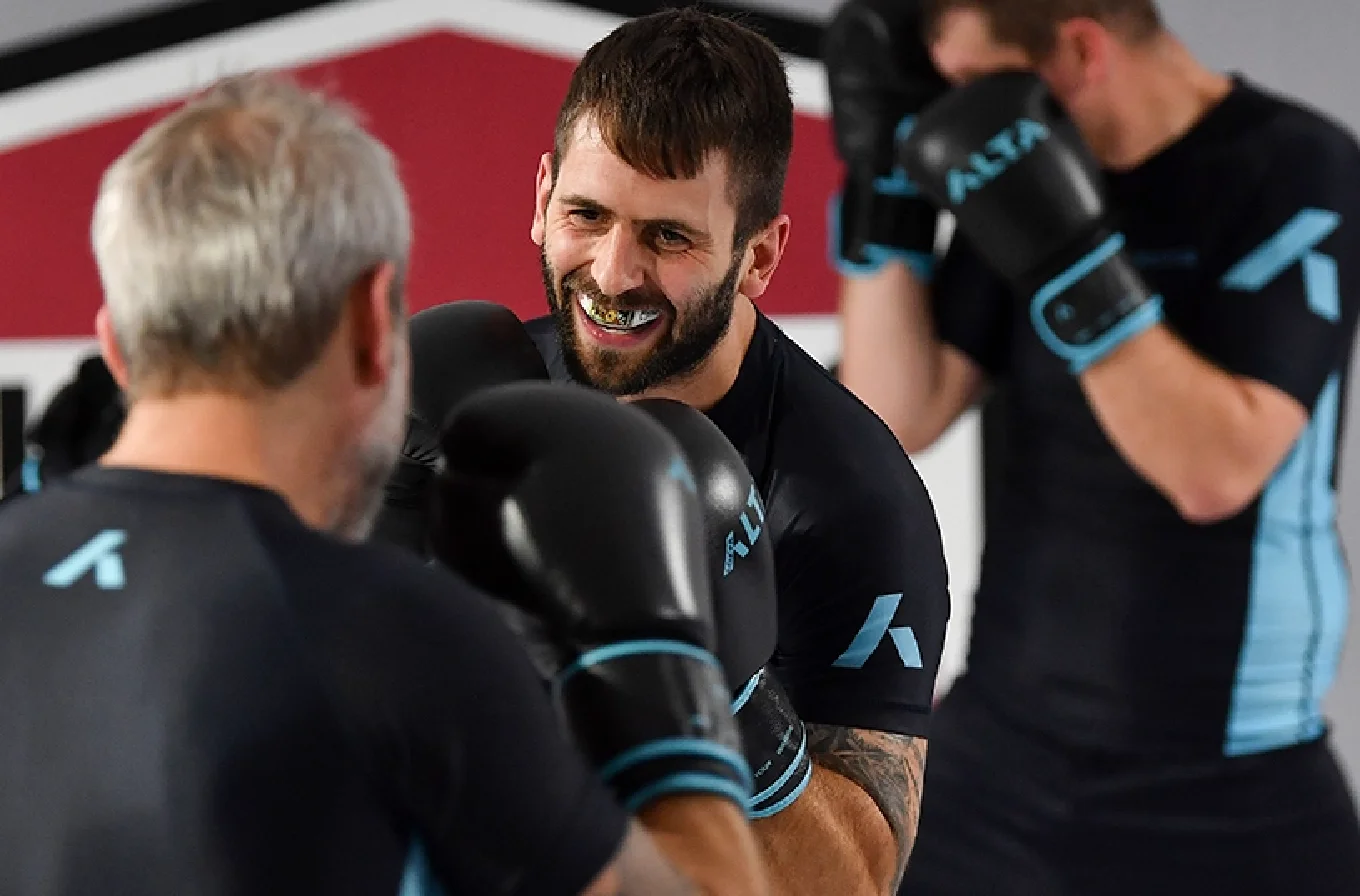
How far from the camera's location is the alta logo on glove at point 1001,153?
1.67 metres

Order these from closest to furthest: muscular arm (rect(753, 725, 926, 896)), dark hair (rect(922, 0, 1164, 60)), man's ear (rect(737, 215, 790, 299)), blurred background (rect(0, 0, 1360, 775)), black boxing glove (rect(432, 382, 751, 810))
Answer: black boxing glove (rect(432, 382, 751, 810))
muscular arm (rect(753, 725, 926, 896))
man's ear (rect(737, 215, 790, 299))
dark hair (rect(922, 0, 1164, 60))
blurred background (rect(0, 0, 1360, 775))

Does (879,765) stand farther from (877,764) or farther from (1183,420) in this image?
(1183,420)

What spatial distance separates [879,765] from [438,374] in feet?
1.33

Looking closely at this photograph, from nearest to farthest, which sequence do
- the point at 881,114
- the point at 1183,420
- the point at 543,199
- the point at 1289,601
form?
the point at 543,199 < the point at 1183,420 < the point at 1289,601 < the point at 881,114

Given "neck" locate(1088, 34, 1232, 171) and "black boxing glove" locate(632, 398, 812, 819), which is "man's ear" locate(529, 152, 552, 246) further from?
"neck" locate(1088, 34, 1232, 171)

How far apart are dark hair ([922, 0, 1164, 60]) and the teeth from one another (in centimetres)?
67

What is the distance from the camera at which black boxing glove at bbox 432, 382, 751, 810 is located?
791 mm

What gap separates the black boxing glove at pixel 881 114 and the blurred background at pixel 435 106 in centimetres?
44

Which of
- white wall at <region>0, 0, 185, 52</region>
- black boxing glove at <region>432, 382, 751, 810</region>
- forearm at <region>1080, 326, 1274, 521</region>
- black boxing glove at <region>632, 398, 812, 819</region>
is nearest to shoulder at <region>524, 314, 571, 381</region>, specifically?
black boxing glove at <region>632, 398, 812, 819</region>

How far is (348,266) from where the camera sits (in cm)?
Answer: 73

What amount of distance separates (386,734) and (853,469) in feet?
2.15

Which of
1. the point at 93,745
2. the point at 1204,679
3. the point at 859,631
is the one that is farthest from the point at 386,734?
the point at 1204,679

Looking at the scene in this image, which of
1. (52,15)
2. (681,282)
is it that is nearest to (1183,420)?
(681,282)

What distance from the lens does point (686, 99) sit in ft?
4.04
